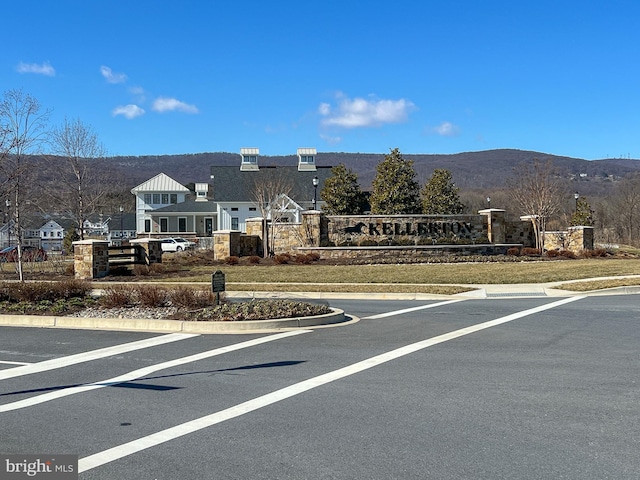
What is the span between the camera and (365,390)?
720cm

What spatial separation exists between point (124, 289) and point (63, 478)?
32.9 ft

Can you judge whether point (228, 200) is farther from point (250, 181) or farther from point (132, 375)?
point (132, 375)

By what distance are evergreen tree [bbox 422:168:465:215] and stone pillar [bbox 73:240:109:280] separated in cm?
2708

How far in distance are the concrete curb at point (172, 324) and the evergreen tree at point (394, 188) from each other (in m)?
29.4

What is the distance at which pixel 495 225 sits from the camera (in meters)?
31.9

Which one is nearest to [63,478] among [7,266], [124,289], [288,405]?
[288,405]

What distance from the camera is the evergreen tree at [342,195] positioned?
44.1 metres

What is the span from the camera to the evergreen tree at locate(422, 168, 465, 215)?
46444 mm

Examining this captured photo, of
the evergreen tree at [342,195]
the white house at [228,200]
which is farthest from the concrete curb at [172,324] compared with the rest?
the white house at [228,200]

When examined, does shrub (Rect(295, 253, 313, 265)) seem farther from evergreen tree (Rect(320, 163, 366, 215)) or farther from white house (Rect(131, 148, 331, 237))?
white house (Rect(131, 148, 331, 237))

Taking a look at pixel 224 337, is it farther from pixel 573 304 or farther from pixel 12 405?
pixel 573 304

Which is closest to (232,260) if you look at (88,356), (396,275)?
(396,275)

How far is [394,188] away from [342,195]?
3994 millimetres

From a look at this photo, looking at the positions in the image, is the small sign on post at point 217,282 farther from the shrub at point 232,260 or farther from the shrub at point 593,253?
the shrub at point 593,253
